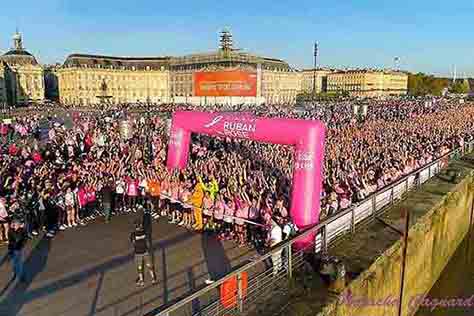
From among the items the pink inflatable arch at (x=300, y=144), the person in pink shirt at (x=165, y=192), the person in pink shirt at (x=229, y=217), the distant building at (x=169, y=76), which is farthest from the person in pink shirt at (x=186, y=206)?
the distant building at (x=169, y=76)

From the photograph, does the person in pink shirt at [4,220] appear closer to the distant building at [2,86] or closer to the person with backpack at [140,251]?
the person with backpack at [140,251]

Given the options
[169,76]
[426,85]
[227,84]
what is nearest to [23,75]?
[169,76]

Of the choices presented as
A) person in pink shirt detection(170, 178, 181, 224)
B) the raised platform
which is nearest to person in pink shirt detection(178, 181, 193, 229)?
person in pink shirt detection(170, 178, 181, 224)

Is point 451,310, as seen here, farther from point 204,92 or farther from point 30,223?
point 204,92

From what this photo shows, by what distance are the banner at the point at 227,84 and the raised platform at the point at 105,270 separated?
9027cm

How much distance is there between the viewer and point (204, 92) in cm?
10619

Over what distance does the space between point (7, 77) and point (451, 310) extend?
13710cm

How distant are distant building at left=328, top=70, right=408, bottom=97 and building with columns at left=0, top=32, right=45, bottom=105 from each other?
347 feet

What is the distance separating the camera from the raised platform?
728cm

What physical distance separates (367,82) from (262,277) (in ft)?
560

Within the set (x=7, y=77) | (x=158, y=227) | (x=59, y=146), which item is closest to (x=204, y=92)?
(x=7, y=77)

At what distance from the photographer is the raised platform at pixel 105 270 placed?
7281 mm

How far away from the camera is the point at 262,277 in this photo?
7410 mm

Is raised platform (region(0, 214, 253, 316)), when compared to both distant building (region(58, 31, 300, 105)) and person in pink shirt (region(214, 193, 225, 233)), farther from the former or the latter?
distant building (region(58, 31, 300, 105))
